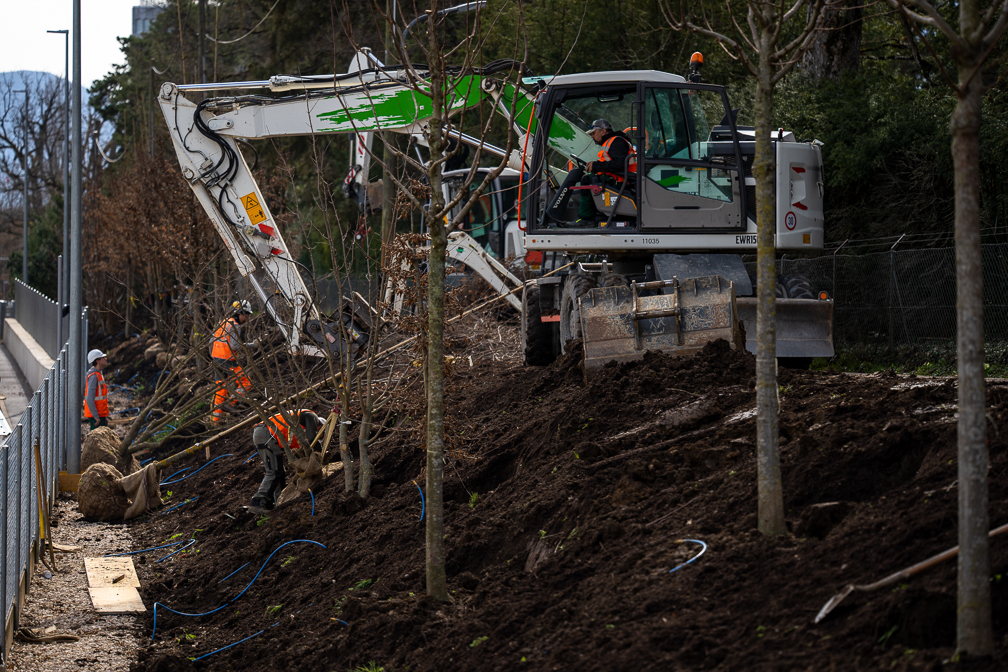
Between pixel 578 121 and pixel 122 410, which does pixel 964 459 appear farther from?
pixel 122 410

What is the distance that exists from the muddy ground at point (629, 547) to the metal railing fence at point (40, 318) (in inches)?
521

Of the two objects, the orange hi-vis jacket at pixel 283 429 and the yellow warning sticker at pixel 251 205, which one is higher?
the yellow warning sticker at pixel 251 205

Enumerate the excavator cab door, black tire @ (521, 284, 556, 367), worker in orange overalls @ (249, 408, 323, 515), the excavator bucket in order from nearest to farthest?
the excavator bucket
worker in orange overalls @ (249, 408, 323, 515)
the excavator cab door
black tire @ (521, 284, 556, 367)

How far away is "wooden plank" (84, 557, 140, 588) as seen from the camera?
9.27 m

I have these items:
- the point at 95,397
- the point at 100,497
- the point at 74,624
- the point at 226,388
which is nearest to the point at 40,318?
the point at 95,397

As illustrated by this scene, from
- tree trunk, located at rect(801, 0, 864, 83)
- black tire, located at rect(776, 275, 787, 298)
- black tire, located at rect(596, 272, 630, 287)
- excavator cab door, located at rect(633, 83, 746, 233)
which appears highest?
tree trunk, located at rect(801, 0, 864, 83)

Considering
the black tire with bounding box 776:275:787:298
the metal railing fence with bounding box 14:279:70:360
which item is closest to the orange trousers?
the black tire with bounding box 776:275:787:298

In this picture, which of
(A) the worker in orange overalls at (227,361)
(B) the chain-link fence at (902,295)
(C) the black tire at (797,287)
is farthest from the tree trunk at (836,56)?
(A) the worker in orange overalls at (227,361)

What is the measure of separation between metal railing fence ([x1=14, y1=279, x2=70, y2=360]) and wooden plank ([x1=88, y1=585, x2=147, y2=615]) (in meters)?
11.9

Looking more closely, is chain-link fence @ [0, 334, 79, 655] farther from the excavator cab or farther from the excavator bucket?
the excavator cab

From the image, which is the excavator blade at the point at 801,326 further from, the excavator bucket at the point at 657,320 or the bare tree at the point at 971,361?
the bare tree at the point at 971,361

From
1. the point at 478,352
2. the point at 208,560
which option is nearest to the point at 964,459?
the point at 208,560

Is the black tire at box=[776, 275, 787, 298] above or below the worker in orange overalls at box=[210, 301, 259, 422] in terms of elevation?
above

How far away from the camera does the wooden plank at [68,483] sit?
1322cm
